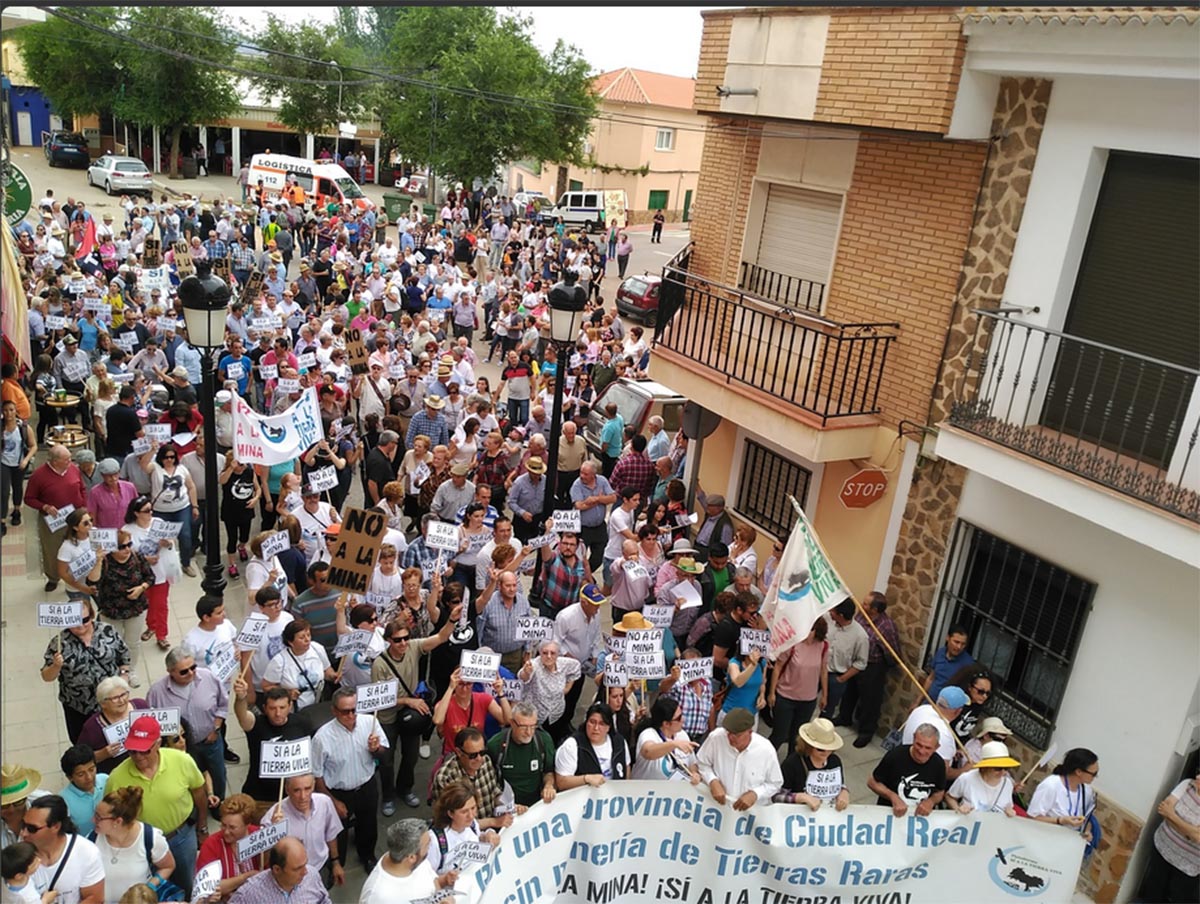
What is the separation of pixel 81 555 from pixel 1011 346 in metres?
8.18

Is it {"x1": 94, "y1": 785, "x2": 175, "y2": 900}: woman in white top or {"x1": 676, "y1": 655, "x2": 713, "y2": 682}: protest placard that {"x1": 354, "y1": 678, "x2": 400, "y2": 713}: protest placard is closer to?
{"x1": 94, "y1": 785, "x2": 175, "y2": 900}: woman in white top

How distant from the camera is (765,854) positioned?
257 inches

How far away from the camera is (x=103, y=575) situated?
8594 millimetres

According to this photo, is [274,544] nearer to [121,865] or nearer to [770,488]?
[121,865]

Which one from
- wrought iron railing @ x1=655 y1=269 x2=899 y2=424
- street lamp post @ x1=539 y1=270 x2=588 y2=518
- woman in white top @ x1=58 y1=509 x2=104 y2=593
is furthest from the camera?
street lamp post @ x1=539 y1=270 x2=588 y2=518

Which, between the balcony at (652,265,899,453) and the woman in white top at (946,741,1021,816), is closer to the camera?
the woman in white top at (946,741,1021,816)

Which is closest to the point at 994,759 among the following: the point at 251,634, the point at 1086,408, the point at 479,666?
the point at 1086,408

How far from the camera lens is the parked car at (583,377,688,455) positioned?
14.9 metres

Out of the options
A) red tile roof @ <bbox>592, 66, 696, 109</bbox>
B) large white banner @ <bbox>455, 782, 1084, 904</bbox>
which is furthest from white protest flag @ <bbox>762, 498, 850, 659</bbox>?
red tile roof @ <bbox>592, 66, 696, 109</bbox>

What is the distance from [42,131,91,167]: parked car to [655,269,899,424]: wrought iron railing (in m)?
50.7

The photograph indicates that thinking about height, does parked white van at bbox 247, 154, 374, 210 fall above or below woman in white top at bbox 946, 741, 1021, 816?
above

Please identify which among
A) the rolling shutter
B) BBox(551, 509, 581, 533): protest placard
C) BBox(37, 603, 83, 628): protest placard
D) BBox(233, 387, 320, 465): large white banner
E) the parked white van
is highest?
the rolling shutter

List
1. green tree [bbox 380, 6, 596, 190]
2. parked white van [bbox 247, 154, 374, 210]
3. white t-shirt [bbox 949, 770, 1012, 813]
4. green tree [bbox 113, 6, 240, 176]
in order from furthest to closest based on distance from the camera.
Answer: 1. green tree [bbox 113, 6, 240, 176]
2. green tree [bbox 380, 6, 596, 190]
3. parked white van [bbox 247, 154, 374, 210]
4. white t-shirt [bbox 949, 770, 1012, 813]

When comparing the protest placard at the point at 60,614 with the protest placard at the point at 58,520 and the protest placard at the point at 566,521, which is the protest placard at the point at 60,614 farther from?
the protest placard at the point at 566,521
